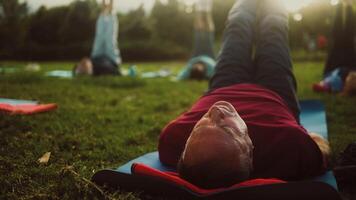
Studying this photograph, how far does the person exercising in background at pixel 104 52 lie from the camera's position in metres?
7.84

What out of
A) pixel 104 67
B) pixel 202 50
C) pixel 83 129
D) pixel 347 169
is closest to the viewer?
pixel 347 169

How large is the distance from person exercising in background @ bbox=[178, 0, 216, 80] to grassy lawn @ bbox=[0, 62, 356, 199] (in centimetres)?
129

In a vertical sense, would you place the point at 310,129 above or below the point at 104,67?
above

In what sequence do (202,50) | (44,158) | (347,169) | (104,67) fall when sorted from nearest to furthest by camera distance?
1. (347,169)
2. (44,158)
3. (104,67)
4. (202,50)

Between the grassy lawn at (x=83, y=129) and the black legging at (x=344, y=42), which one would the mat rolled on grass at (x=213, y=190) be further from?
the black legging at (x=344, y=42)

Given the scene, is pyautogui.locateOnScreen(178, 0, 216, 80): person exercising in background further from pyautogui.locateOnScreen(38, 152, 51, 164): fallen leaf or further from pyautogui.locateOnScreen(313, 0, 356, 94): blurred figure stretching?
pyautogui.locateOnScreen(38, 152, 51, 164): fallen leaf

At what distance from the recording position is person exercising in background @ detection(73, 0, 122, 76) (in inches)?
309

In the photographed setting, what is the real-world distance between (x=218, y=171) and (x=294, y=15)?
41.8 feet

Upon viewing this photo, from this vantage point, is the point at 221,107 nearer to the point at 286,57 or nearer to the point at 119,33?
the point at 286,57

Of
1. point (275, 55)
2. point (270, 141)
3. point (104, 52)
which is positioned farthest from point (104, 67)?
point (270, 141)

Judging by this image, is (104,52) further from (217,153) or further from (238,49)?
(217,153)

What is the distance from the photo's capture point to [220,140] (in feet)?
6.35

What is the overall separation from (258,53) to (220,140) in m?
1.63

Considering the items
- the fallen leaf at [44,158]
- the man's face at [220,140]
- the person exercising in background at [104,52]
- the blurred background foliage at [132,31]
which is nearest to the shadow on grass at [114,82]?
the person exercising in background at [104,52]
